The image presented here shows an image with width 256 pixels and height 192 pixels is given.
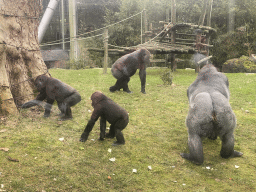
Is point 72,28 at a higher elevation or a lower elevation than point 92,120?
higher

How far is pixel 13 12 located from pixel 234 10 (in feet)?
53.6

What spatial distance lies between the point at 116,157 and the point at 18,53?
2795mm

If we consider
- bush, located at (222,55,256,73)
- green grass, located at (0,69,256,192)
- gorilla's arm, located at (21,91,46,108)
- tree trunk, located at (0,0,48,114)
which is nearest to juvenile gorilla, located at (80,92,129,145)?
green grass, located at (0,69,256,192)

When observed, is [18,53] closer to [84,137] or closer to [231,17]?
[84,137]

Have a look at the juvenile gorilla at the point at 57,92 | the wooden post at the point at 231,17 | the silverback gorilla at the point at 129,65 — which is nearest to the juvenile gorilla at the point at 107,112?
the juvenile gorilla at the point at 57,92

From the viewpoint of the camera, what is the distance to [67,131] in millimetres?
4055

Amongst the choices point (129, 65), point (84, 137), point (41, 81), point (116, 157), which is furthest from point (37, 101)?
point (129, 65)

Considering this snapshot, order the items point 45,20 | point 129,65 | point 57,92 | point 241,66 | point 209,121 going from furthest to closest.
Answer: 1. point 241,66
2. point 45,20
3. point 129,65
4. point 57,92
5. point 209,121

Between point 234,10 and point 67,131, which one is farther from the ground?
point 234,10

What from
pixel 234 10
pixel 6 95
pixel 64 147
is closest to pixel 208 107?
pixel 64 147

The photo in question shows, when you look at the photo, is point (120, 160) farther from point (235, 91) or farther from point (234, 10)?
point (234, 10)

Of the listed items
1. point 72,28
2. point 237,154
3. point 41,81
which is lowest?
point 237,154

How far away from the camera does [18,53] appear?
181 inches

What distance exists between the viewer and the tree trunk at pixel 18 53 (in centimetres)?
420
